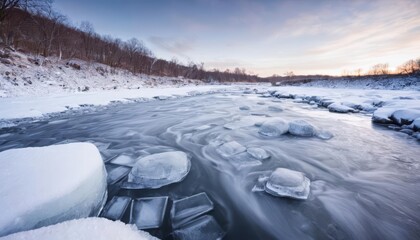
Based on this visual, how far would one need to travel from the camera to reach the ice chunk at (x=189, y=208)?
1.93m

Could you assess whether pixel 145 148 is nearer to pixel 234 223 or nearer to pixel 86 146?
pixel 86 146

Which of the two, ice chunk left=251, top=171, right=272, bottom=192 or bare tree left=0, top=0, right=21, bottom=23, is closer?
ice chunk left=251, top=171, right=272, bottom=192

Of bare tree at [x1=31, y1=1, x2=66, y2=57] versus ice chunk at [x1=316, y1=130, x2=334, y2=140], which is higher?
bare tree at [x1=31, y1=1, x2=66, y2=57]

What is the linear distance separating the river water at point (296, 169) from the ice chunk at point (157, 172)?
0.33ft

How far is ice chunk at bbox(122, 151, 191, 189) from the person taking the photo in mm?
2487

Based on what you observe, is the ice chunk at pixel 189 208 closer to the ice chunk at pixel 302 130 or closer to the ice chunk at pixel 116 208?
the ice chunk at pixel 116 208

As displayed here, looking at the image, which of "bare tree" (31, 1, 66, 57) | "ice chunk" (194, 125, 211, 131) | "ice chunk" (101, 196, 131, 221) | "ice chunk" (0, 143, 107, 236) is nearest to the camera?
"ice chunk" (0, 143, 107, 236)

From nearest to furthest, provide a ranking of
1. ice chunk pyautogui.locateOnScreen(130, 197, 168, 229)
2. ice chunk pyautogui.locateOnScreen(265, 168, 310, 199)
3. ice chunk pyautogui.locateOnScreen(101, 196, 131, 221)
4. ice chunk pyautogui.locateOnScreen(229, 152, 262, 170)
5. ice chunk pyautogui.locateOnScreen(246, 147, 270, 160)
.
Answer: ice chunk pyautogui.locateOnScreen(130, 197, 168, 229), ice chunk pyautogui.locateOnScreen(101, 196, 131, 221), ice chunk pyautogui.locateOnScreen(265, 168, 310, 199), ice chunk pyautogui.locateOnScreen(229, 152, 262, 170), ice chunk pyautogui.locateOnScreen(246, 147, 270, 160)

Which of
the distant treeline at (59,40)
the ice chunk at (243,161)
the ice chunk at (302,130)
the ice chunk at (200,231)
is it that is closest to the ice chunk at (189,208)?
the ice chunk at (200,231)

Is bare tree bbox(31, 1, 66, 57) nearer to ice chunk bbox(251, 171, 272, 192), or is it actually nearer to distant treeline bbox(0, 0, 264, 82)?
distant treeline bbox(0, 0, 264, 82)

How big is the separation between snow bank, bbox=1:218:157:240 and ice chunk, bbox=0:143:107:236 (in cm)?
26

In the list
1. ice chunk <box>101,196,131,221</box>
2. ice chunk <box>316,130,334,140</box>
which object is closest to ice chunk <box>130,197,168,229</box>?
ice chunk <box>101,196,131,221</box>

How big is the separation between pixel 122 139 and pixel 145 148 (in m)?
0.99

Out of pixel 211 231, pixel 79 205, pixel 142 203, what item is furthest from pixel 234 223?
pixel 79 205
